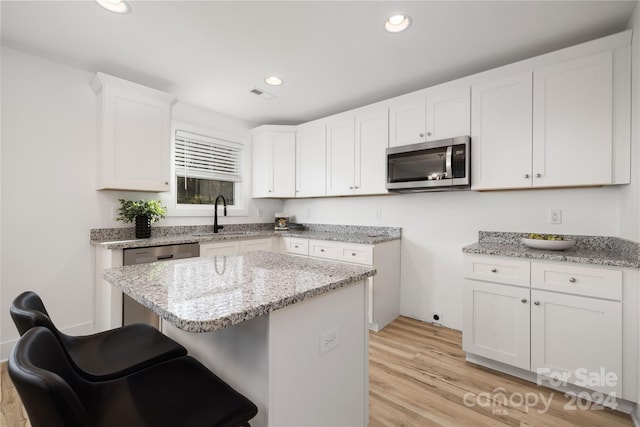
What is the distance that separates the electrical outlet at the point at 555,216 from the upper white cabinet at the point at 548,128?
39cm

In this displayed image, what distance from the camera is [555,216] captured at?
7.88ft

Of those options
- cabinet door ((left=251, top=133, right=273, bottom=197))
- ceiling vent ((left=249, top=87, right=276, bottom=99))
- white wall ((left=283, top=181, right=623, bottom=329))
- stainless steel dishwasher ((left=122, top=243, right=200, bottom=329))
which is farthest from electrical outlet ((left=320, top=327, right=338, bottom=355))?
cabinet door ((left=251, top=133, right=273, bottom=197))

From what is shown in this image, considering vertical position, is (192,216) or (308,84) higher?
(308,84)

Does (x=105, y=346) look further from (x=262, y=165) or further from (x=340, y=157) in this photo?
(x=262, y=165)

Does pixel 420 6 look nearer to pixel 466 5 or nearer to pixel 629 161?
pixel 466 5

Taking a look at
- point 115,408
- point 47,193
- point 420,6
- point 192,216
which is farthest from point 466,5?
point 47,193

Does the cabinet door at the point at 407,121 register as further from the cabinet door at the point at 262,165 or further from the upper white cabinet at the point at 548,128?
the cabinet door at the point at 262,165

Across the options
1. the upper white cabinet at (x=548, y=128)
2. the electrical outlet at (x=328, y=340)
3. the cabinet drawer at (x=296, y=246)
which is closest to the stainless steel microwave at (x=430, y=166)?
the upper white cabinet at (x=548, y=128)

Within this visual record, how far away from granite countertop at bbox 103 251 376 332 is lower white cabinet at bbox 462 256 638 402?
1345 millimetres

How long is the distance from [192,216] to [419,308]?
2819 mm

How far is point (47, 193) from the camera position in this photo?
249 cm

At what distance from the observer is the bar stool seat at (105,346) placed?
0.96 m

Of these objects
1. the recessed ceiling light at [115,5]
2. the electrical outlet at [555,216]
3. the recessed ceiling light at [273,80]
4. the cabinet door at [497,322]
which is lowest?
the cabinet door at [497,322]

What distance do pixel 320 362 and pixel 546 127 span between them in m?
2.33
